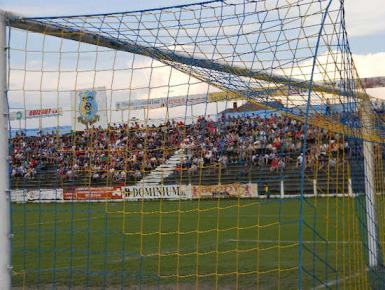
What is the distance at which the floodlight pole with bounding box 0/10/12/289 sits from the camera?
18.7 ft

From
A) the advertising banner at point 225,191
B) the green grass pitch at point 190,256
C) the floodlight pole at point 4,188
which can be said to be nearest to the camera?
the floodlight pole at point 4,188

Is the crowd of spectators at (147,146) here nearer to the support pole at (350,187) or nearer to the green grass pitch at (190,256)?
the support pole at (350,187)

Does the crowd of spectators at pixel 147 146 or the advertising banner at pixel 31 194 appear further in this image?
the advertising banner at pixel 31 194

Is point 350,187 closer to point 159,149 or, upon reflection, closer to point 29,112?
point 159,149

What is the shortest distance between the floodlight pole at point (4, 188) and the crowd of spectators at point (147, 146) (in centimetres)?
204

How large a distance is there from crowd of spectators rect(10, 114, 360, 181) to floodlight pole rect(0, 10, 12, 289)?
204cm

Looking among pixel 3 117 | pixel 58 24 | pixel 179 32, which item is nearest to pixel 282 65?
pixel 179 32

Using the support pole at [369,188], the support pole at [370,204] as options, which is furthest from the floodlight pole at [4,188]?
the support pole at [370,204]

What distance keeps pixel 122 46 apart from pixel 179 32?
610 mm

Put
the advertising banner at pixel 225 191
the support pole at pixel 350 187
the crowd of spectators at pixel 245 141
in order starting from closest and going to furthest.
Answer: the support pole at pixel 350 187 → the crowd of spectators at pixel 245 141 → the advertising banner at pixel 225 191

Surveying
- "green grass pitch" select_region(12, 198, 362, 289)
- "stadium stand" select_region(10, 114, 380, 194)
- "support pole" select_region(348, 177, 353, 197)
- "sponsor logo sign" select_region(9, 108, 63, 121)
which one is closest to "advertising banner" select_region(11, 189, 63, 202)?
"stadium stand" select_region(10, 114, 380, 194)

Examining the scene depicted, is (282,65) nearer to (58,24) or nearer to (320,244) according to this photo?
(58,24)

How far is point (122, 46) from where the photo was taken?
22.3ft

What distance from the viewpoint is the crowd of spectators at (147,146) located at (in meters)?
8.77
